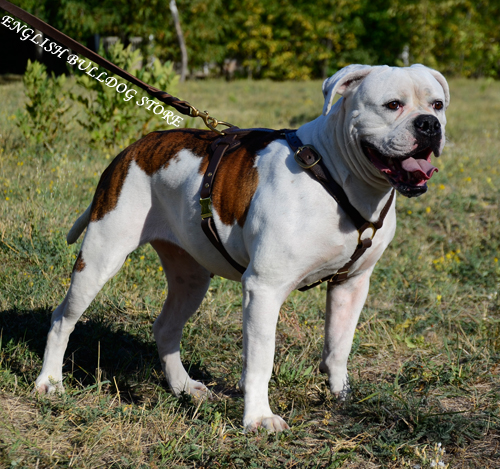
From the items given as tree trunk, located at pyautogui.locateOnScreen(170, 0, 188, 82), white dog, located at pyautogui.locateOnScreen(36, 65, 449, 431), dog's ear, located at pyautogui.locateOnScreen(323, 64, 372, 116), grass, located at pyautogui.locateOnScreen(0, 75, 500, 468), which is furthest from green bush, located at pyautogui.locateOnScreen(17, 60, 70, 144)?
tree trunk, located at pyautogui.locateOnScreen(170, 0, 188, 82)

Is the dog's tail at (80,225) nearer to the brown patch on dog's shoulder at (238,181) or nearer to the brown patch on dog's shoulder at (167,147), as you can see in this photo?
the brown patch on dog's shoulder at (167,147)

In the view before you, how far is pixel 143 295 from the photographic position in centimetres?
445

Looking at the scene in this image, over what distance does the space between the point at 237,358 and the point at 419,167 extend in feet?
6.29

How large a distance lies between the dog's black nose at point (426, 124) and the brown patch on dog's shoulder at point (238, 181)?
2.48ft

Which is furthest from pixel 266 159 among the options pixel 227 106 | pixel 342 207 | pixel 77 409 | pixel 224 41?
pixel 224 41

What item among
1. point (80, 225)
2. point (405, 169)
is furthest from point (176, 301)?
point (405, 169)

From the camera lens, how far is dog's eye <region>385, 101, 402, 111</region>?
2557mm

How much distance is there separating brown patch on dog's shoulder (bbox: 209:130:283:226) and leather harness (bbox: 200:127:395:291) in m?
0.04

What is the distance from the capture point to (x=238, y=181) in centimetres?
289

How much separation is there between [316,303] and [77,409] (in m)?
2.28

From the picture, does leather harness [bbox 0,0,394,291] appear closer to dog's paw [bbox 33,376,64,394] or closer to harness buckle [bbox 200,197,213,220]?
harness buckle [bbox 200,197,213,220]

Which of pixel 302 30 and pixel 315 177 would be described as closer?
pixel 315 177

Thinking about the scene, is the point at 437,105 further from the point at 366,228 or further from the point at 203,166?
the point at 203,166

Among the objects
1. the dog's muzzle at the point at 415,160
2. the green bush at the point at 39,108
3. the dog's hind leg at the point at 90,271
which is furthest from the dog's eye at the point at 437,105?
the green bush at the point at 39,108
